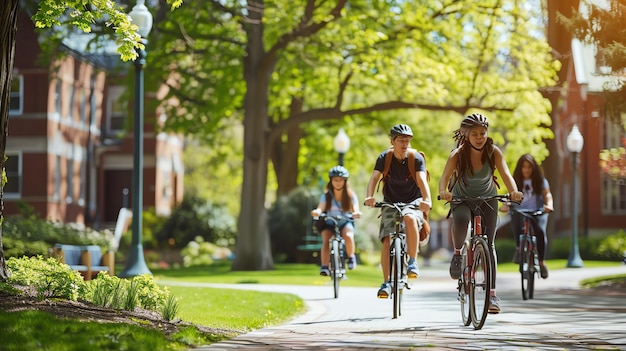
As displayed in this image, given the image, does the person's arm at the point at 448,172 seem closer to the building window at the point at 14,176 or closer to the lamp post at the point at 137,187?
the lamp post at the point at 137,187

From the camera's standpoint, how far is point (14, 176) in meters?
45.3

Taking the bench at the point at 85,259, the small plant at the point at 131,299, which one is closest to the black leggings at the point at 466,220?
the small plant at the point at 131,299

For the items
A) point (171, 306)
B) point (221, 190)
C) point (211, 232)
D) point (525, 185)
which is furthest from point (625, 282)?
point (221, 190)

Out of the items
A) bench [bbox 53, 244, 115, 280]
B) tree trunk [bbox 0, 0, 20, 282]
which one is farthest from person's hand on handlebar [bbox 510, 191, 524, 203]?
bench [bbox 53, 244, 115, 280]

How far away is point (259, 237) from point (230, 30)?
6856mm

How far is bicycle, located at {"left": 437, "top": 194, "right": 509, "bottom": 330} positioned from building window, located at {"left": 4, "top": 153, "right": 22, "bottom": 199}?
1364 inches

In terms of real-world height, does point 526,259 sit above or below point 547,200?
below

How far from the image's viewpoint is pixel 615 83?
20672mm

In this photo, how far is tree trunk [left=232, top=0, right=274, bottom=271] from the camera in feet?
103

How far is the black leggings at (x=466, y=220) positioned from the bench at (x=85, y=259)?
28.0 ft

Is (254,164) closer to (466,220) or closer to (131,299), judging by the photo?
(466,220)

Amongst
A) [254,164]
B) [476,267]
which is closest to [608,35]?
[476,267]

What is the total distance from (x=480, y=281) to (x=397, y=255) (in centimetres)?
184

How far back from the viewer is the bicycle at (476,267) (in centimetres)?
1171
